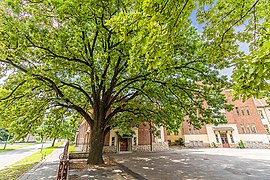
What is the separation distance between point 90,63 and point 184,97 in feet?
23.2

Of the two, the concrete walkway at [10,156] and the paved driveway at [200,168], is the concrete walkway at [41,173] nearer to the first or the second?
the concrete walkway at [10,156]

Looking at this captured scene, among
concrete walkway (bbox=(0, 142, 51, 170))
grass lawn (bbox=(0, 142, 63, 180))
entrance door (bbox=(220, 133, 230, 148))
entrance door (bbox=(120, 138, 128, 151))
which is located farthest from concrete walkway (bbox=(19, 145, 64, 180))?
entrance door (bbox=(220, 133, 230, 148))

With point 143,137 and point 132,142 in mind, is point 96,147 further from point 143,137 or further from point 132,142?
point 143,137

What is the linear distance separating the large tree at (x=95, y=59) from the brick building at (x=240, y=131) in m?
22.4

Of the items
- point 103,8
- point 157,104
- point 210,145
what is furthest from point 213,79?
point 210,145

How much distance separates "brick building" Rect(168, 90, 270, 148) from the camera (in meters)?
26.4

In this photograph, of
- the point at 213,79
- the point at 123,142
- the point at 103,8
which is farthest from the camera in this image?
the point at 123,142

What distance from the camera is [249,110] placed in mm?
28453

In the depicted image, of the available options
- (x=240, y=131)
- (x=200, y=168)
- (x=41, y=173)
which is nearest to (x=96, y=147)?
(x=41, y=173)

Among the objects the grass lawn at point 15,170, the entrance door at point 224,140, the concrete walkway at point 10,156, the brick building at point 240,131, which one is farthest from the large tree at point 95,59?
the entrance door at point 224,140

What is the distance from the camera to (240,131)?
92.1 ft

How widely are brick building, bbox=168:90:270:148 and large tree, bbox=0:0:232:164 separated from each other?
73.5ft

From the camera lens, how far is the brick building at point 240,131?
2638 cm

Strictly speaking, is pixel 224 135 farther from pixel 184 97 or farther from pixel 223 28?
pixel 223 28
